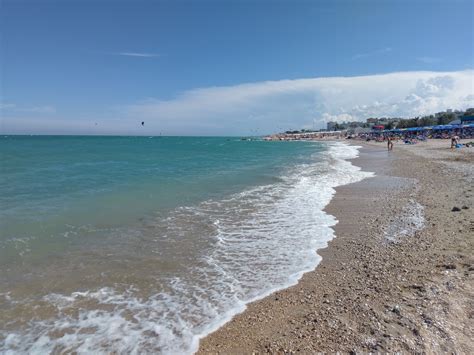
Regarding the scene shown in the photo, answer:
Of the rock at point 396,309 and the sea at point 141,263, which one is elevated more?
the rock at point 396,309

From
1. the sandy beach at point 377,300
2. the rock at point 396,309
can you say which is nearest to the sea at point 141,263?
the sandy beach at point 377,300

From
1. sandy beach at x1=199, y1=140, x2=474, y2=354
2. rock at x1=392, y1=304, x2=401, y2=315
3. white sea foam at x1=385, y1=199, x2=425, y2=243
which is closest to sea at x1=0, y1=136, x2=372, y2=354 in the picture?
sandy beach at x1=199, y1=140, x2=474, y2=354

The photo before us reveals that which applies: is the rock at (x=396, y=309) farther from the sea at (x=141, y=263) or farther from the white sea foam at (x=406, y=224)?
the white sea foam at (x=406, y=224)

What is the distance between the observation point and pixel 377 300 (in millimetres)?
4590

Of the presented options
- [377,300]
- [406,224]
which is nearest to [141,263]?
[377,300]

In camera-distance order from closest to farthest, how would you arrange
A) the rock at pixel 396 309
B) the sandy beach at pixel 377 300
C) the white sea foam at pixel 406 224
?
the sandy beach at pixel 377 300 < the rock at pixel 396 309 < the white sea foam at pixel 406 224

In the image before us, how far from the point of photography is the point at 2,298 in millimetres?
5078

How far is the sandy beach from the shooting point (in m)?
3.71

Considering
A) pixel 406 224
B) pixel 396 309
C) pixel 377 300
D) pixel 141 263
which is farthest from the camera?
pixel 406 224

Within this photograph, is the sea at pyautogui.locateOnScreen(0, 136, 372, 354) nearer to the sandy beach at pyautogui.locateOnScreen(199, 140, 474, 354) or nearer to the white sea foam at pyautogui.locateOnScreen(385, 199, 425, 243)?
the sandy beach at pyautogui.locateOnScreen(199, 140, 474, 354)

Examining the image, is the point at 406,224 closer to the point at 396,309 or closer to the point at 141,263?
the point at 396,309

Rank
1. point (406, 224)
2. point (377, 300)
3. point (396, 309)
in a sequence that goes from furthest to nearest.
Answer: point (406, 224), point (377, 300), point (396, 309)

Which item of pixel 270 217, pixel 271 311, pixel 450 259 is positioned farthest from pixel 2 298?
pixel 450 259

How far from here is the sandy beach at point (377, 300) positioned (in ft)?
12.2
